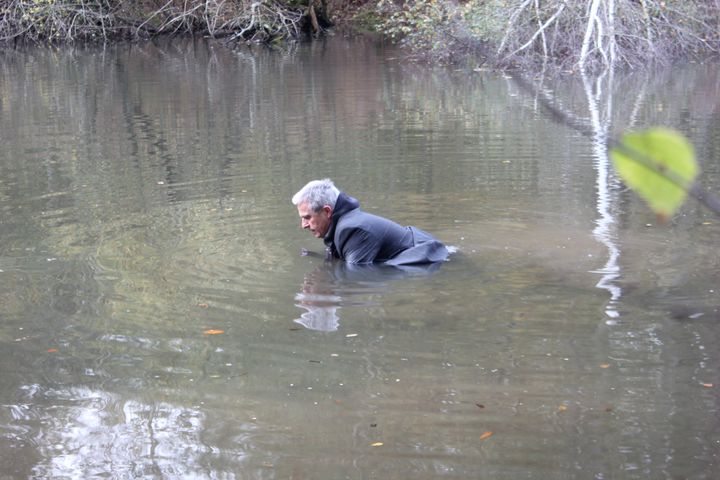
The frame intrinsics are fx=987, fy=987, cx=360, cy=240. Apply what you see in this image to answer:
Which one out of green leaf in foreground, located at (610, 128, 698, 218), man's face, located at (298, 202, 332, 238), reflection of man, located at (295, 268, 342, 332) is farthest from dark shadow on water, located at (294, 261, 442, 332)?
green leaf in foreground, located at (610, 128, 698, 218)

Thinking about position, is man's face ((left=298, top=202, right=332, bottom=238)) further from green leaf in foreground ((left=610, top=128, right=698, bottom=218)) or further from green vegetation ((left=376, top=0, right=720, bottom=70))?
green vegetation ((left=376, top=0, right=720, bottom=70))

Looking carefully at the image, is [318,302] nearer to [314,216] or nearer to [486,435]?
[314,216]

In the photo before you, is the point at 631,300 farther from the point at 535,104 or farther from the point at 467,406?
the point at 535,104

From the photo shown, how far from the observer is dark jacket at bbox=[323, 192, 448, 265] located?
732cm

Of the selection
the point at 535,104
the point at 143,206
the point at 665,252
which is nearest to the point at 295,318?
the point at 665,252

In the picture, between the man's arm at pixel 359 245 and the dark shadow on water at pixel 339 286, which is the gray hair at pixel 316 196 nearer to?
the man's arm at pixel 359 245

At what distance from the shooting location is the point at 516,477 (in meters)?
4.14

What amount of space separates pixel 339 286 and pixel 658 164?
21.8 feet

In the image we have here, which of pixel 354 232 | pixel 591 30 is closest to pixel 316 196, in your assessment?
pixel 354 232

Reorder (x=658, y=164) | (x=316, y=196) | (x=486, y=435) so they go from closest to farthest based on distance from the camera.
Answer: (x=658, y=164) → (x=486, y=435) → (x=316, y=196)

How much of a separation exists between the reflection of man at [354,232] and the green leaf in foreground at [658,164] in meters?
6.56

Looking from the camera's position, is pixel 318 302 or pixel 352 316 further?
pixel 318 302

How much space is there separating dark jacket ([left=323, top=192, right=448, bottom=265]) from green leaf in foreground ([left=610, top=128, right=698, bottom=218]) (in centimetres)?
Result: 666

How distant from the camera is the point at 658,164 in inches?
23.8
